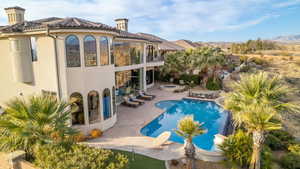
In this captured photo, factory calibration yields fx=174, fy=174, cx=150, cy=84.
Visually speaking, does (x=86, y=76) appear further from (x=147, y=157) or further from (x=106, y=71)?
(x=147, y=157)

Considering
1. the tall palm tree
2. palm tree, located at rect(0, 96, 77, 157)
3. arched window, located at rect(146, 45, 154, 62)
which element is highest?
arched window, located at rect(146, 45, 154, 62)

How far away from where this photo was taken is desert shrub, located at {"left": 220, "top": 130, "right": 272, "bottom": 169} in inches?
347

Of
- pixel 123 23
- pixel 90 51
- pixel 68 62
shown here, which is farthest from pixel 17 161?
pixel 123 23

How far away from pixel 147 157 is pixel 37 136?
5785mm

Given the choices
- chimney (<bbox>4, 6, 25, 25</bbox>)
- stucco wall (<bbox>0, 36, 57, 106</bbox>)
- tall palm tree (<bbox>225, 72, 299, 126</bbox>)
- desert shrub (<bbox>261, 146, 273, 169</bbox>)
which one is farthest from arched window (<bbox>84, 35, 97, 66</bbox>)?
desert shrub (<bbox>261, 146, 273, 169</bbox>)

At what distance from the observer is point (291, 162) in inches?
352

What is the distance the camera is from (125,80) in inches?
945

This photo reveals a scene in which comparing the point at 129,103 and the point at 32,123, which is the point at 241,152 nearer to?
the point at 32,123

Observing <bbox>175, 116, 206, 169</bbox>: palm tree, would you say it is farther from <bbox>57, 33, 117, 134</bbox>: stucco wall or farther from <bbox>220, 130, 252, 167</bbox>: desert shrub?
<bbox>57, 33, 117, 134</bbox>: stucco wall

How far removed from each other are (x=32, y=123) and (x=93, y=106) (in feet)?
19.4

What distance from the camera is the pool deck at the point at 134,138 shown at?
10781 millimetres

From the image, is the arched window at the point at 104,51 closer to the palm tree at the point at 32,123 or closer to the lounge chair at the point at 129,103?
the palm tree at the point at 32,123

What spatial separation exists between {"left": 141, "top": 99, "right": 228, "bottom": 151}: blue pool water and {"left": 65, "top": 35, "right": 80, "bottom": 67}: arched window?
24.3 feet

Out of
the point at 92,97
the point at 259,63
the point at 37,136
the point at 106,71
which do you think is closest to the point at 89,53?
the point at 106,71
